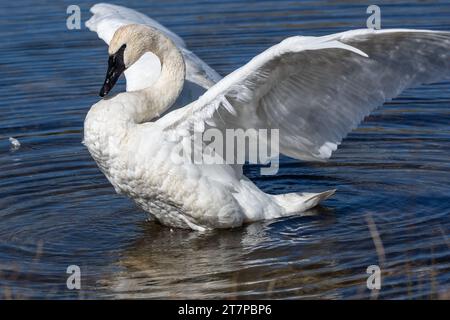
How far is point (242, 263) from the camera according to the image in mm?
7996

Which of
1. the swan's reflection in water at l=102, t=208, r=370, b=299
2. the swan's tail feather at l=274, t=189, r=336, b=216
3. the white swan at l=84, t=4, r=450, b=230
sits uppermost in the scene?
the white swan at l=84, t=4, r=450, b=230

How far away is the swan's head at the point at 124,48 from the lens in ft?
27.9

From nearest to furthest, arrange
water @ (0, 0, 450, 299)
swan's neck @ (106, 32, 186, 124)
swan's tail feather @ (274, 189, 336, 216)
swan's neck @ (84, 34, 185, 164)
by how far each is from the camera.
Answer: water @ (0, 0, 450, 299), swan's neck @ (84, 34, 185, 164), swan's neck @ (106, 32, 186, 124), swan's tail feather @ (274, 189, 336, 216)

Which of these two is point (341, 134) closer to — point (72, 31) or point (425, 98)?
point (425, 98)

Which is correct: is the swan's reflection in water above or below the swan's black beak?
below

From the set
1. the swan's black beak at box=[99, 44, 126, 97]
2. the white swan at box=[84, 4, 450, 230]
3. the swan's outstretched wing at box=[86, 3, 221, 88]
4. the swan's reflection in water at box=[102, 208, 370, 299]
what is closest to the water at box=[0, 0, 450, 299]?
the swan's reflection in water at box=[102, 208, 370, 299]

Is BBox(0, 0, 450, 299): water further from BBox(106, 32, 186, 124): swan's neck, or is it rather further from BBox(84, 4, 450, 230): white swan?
BBox(106, 32, 186, 124): swan's neck

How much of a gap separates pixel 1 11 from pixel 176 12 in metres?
2.26

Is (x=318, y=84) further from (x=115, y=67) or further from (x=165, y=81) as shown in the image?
(x=115, y=67)

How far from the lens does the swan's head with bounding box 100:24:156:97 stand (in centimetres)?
849

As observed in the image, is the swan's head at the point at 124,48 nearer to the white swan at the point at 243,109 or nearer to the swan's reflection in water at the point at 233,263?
the white swan at the point at 243,109

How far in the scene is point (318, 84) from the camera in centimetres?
804

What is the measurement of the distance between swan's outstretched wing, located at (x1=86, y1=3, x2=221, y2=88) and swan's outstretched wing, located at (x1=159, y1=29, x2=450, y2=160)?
150cm
